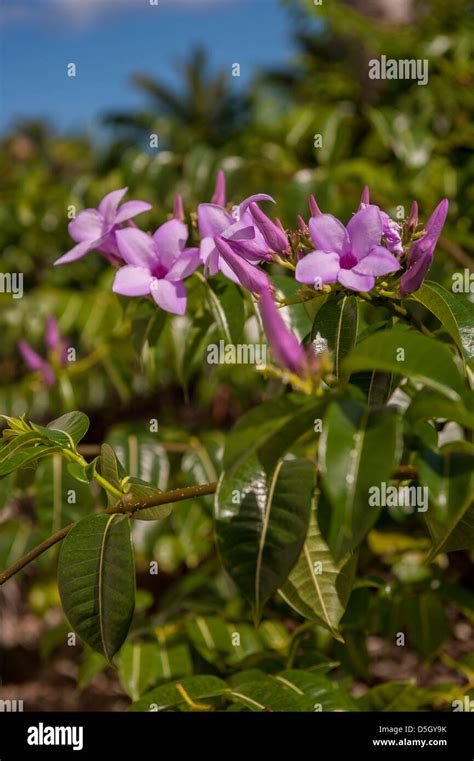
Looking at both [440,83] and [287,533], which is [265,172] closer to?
[440,83]

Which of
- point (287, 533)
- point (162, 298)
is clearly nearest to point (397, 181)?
point (162, 298)

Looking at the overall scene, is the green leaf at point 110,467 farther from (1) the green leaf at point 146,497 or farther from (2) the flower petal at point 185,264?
(2) the flower petal at point 185,264

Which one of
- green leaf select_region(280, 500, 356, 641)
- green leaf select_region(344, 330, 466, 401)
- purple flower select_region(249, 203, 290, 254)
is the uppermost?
purple flower select_region(249, 203, 290, 254)

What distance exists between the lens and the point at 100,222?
1.25 meters

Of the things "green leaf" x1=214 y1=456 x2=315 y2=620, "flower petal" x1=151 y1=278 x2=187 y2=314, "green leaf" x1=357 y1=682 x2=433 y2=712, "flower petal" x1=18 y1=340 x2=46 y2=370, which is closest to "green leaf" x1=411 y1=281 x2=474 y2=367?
"green leaf" x1=214 y1=456 x2=315 y2=620

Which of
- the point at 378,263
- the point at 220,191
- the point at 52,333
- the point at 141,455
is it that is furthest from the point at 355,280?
the point at 52,333

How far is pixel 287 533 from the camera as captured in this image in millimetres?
916

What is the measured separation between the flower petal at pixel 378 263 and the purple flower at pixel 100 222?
467 millimetres

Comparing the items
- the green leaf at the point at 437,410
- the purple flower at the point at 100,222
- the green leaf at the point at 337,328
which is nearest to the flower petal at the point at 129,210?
the purple flower at the point at 100,222

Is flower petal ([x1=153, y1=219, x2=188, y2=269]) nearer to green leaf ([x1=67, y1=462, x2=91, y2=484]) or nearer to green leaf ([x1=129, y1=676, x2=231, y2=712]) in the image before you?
green leaf ([x1=67, y1=462, x2=91, y2=484])

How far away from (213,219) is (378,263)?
12.0 inches

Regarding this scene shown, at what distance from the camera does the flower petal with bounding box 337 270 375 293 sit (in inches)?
34.7

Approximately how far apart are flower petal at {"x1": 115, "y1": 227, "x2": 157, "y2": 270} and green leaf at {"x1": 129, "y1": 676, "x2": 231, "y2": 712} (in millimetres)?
705

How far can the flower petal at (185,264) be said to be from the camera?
115 cm
